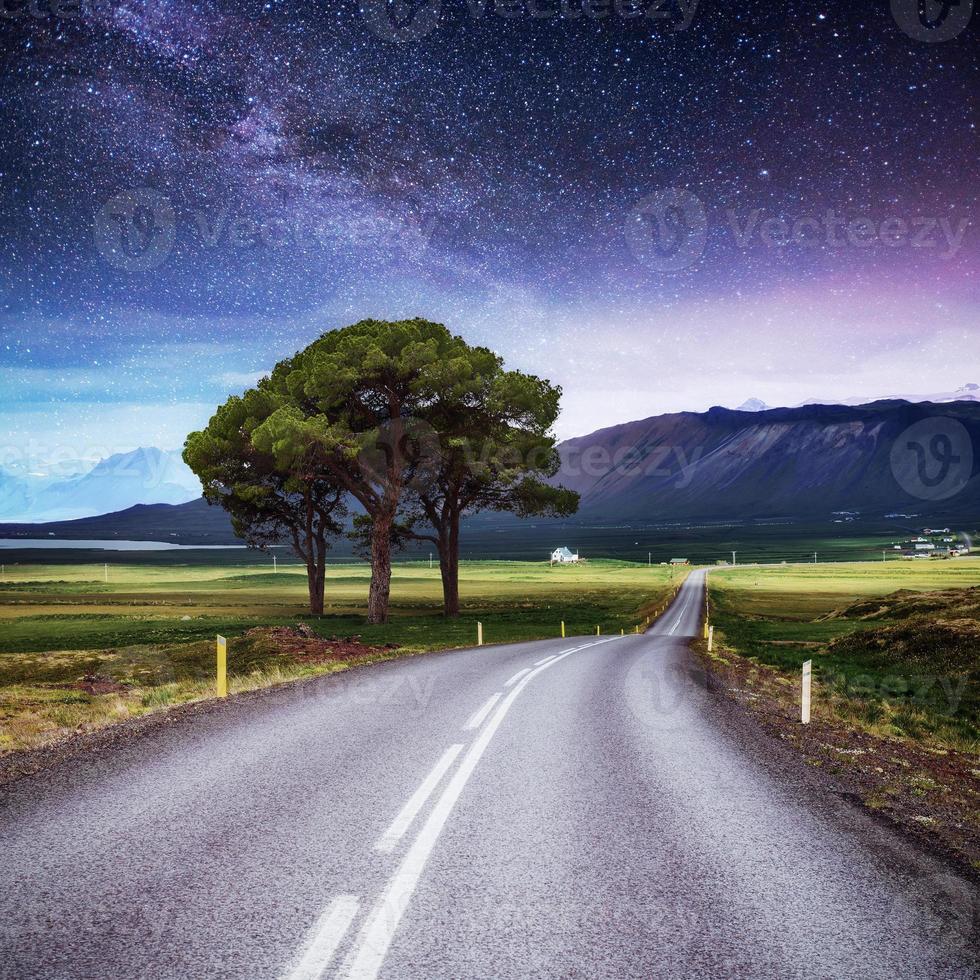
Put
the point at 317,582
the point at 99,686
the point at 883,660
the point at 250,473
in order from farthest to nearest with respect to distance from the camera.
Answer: the point at 317,582, the point at 250,473, the point at 883,660, the point at 99,686

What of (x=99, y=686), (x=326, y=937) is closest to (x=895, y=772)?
(x=326, y=937)

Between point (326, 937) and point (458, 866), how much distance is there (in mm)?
1197

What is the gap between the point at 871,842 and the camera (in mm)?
5223

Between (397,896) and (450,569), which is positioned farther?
(450,569)

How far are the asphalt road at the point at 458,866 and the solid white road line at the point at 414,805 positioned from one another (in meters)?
0.02

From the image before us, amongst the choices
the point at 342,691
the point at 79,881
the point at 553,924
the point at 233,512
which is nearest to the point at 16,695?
the point at 342,691

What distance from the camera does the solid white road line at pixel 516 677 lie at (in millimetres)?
13536

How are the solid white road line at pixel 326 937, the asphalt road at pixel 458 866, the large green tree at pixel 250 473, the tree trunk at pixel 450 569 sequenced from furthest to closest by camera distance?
the tree trunk at pixel 450 569, the large green tree at pixel 250 473, the asphalt road at pixel 458 866, the solid white road line at pixel 326 937

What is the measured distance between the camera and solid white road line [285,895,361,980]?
3387 millimetres

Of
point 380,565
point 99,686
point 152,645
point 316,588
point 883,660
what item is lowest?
point 883,660

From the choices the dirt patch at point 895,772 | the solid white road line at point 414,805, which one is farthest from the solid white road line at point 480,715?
the dirt patch at point 895,772

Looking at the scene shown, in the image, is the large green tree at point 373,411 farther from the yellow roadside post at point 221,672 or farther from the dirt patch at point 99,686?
the yellow roadside post at point 221,672

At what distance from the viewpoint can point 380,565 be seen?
3212 centimetres

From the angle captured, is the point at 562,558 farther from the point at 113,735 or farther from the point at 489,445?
the point at 113,735
